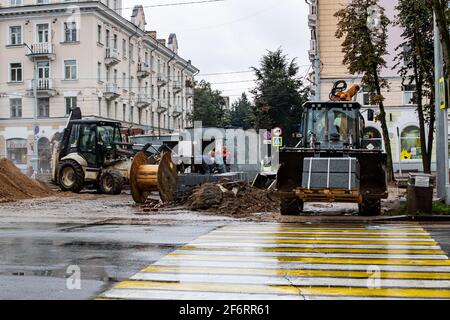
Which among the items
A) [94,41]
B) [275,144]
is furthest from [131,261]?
[94,41]

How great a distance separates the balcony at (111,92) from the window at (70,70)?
3.13 metres

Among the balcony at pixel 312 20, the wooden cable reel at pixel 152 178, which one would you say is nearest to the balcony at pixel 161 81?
the balcony at pixel 312 20

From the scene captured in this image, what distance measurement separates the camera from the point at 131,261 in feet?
29.6

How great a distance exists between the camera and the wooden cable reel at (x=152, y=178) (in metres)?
19.1

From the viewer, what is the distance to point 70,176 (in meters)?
25.9

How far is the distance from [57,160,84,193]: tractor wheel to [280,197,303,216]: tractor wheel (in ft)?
39.1

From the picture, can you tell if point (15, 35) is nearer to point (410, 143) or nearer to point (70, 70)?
point (70, 70)

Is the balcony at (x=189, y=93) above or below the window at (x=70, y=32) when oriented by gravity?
below

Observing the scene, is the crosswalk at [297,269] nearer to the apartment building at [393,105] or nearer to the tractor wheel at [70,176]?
the tractor wheel at [70,176]

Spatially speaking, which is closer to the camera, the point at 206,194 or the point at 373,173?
the point at 373,173

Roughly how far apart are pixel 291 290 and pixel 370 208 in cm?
963
